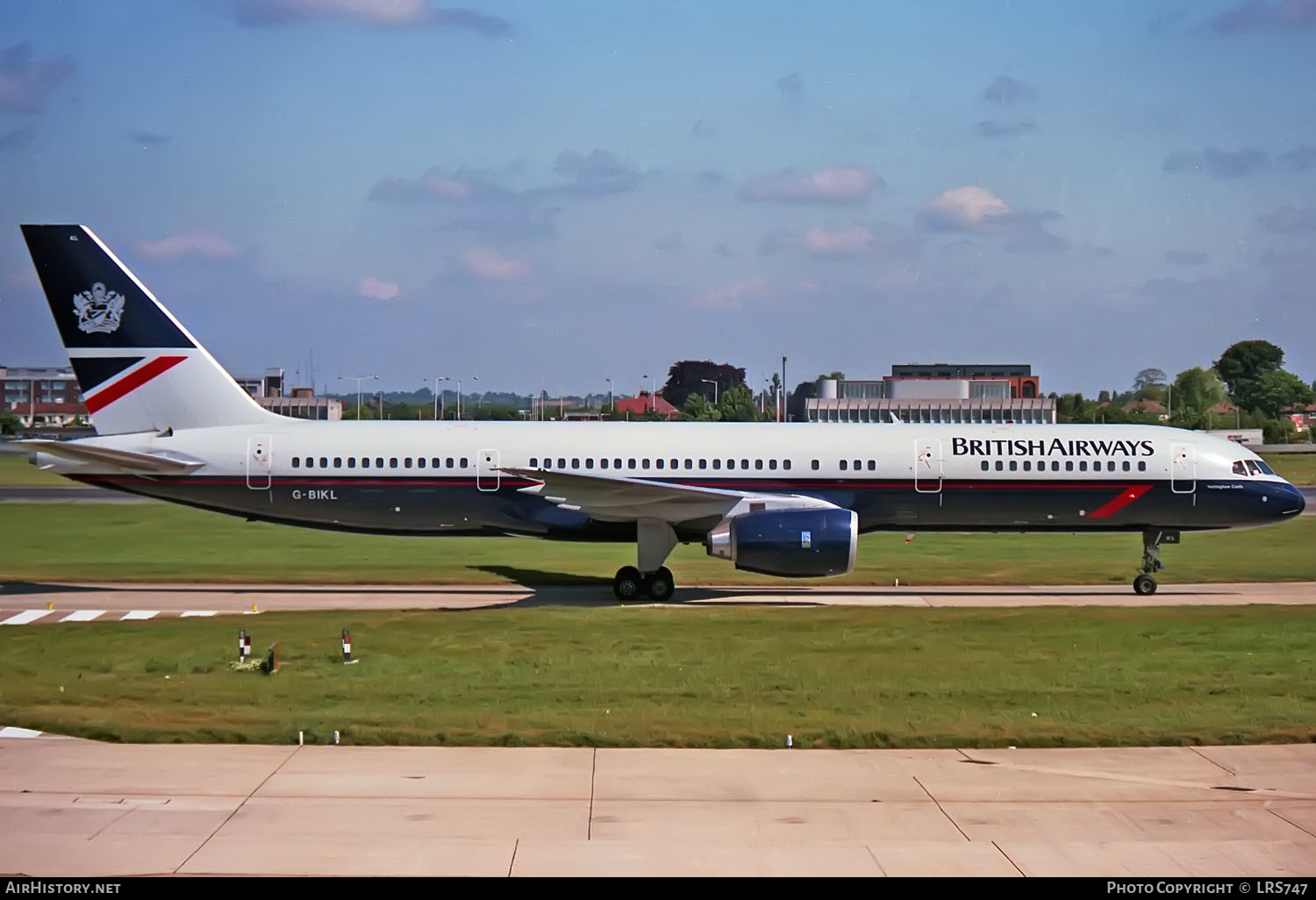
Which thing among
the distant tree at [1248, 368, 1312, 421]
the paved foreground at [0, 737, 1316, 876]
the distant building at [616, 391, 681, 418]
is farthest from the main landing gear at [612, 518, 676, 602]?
the distant tree at [1248, 368, 1312, 421]

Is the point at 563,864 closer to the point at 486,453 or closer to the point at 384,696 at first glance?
the point at 384,696

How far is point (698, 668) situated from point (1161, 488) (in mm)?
14437

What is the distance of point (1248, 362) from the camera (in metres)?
192

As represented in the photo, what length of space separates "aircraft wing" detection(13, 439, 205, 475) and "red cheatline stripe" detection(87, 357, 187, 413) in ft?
5.04

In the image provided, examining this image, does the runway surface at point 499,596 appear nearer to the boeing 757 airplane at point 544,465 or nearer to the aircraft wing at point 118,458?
the boeing 757 airplane at point 544,465

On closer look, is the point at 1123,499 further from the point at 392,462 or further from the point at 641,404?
the point at 641,404

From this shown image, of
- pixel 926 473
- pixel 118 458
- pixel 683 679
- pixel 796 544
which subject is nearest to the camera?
pixel 683 679

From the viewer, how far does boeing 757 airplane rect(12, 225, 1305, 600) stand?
28.6m

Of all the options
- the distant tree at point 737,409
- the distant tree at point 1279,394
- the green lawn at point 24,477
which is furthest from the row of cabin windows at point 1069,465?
the distant tree at point 1279,394

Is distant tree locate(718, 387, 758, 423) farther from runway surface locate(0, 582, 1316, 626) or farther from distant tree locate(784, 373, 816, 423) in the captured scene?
runway surface locate(0, 582, 1316, 626)

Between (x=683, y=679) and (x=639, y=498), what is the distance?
28.6ft

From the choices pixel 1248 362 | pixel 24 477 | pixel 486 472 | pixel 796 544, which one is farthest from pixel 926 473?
pixel 1248 362

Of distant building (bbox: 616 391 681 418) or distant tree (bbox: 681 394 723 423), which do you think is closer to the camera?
distant tree (bbox: 681 394 723 423)
